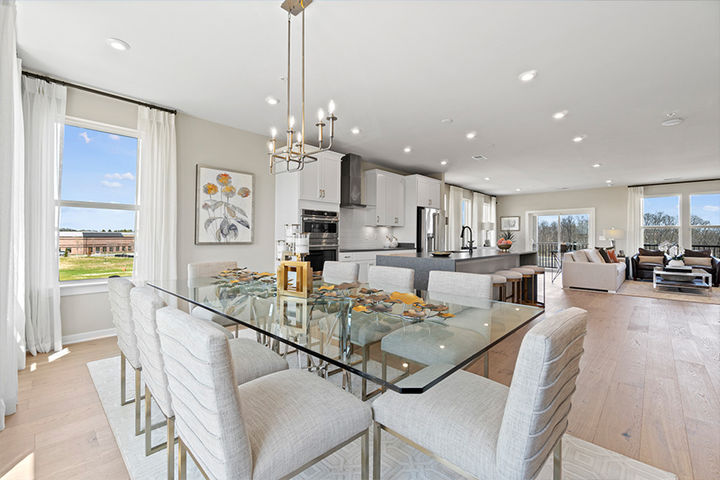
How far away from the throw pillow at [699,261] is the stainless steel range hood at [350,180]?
7885 mm

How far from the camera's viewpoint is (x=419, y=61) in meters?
2.63

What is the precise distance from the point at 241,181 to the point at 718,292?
29.8 feet

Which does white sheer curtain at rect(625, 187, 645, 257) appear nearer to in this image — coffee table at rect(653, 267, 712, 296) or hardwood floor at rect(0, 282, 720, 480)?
coffee table at rect(653, 267, 712, 296)

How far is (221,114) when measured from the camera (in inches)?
147

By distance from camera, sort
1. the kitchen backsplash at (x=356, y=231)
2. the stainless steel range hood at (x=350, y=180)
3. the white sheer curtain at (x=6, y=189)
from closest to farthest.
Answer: the white sheer curtain at (x=6, y=189) → the stainless steel range hood at (x=350, y=180) → the kitchen backsplash at (x=356, y=231)

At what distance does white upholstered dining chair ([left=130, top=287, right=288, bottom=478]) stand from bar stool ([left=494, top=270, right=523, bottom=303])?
3.32 metres

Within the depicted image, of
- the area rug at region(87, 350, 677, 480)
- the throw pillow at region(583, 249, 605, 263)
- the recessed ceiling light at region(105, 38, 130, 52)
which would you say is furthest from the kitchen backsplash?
the throw pillow at region(583, 249, 605, 263)

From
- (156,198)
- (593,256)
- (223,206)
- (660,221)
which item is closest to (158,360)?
(156,198)

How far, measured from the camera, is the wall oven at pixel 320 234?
4.45 meters

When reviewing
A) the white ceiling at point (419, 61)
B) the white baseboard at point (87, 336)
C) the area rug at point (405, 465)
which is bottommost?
the area rug at point (405, 465)

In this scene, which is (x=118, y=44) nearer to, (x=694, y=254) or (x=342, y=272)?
(x=342, y=272)

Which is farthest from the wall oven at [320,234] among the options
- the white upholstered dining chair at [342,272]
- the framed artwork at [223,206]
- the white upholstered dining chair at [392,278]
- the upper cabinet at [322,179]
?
the white upholstered dining chair at [392,278]

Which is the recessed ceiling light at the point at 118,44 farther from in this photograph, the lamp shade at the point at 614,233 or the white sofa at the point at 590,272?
the lamp shade at the point at 614,233

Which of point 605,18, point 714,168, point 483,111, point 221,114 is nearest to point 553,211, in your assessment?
point 714,168
